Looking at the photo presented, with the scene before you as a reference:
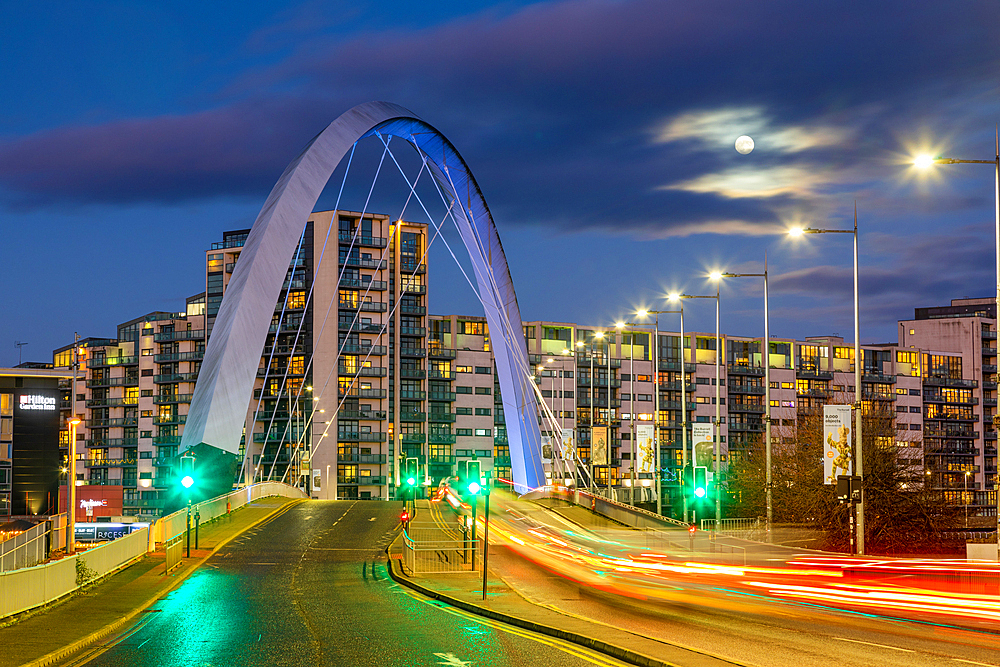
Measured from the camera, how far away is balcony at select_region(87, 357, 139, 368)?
162 m

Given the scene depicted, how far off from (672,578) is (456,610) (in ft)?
29.2

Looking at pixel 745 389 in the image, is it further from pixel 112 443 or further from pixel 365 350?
pixel 112 443

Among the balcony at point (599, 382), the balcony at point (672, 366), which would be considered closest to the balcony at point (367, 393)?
the balcony at point (599, 382)

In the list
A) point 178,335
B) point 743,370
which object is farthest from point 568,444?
point 743,370

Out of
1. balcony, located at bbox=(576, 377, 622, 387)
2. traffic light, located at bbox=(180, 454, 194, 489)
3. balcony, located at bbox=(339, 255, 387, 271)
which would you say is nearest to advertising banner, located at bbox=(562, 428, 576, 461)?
traffic light, located at bbox=(180, 454, 194, 489)

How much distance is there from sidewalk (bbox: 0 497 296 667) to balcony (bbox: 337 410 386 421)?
9301 cm

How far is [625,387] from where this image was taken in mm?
161875

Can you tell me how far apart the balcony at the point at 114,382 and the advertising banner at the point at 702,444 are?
119m

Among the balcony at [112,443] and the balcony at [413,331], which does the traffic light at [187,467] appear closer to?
the balcony at [413,331]

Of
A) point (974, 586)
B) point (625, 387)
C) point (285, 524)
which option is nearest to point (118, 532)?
point (285, 524)

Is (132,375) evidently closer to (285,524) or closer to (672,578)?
(285,524)

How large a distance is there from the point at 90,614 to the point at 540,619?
396 inches

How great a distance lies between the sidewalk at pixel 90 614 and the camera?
770 inches

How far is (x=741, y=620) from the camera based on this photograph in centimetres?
2277
